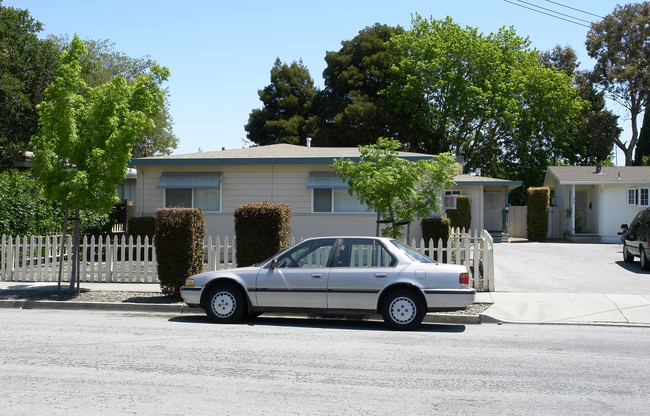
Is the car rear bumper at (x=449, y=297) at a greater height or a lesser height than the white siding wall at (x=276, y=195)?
lesser

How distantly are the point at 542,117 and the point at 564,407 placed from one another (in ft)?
118

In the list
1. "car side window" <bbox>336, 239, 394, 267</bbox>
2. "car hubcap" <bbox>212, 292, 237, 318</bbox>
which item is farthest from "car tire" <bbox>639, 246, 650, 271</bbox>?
"car hubcap" <bbox>212, 292, 237, 318</bbox>

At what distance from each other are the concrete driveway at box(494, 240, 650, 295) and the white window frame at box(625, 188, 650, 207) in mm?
5316

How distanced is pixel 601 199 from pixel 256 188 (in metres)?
17.5

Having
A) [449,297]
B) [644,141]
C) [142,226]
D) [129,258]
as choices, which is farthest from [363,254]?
[644,141]

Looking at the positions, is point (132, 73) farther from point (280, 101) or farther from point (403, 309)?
point (403, 309)

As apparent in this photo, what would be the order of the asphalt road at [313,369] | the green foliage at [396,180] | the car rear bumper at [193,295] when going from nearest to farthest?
the asphalt road at [313,369]
the car rear bumper at [193,295]
the green foliage at [396,180]

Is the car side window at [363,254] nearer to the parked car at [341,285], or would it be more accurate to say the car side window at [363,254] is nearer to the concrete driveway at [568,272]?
the parked car at [341,285]

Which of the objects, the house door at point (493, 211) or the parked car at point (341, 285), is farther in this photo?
the house door at point (493, 211)

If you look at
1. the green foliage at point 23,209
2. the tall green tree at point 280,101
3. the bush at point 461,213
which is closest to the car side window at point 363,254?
the green foliage at point 23,209

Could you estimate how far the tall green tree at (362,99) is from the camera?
37.3 meters

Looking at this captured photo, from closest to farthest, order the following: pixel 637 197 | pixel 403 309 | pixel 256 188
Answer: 1. pixel 403 309
2. pixel 256 188
3. pixel 637 197

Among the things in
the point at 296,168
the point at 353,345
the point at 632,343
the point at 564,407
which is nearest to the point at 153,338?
the point at 353,345

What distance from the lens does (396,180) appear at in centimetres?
1239
